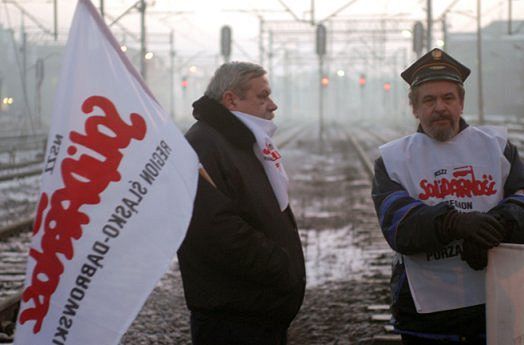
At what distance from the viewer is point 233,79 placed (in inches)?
118

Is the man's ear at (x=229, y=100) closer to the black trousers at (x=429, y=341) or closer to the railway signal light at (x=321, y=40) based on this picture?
the black trousers at (x=429, y=341)

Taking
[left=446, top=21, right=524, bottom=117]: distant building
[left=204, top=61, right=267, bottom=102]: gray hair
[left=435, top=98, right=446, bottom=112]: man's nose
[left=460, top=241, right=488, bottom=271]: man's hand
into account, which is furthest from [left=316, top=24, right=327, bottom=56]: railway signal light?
[left=460, top=241, right=488, bottom=271]: man's hand

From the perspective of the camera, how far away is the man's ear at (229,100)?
299 centimetres

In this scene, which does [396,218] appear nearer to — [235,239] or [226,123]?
[235,239]

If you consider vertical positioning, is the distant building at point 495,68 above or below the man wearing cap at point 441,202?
above

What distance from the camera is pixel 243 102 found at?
2992 mm

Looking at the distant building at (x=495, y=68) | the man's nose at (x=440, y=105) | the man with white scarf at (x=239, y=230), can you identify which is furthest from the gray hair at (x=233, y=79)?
the distant building at (x=495, y=68)

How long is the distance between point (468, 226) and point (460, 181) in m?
0.24

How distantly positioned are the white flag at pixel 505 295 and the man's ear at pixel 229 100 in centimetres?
103

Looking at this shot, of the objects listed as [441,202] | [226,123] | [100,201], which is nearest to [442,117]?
[441,202]

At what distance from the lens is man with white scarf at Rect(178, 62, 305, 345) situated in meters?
→ 2.70

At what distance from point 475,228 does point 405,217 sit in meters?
0.25

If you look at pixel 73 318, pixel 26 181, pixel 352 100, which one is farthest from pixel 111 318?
pixel 352 100

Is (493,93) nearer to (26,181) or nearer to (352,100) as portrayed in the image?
(26,181)
